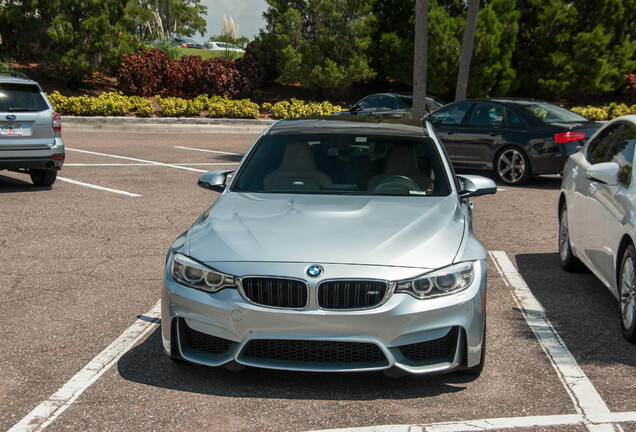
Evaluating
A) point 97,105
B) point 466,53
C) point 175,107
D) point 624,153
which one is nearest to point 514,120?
point 624,153

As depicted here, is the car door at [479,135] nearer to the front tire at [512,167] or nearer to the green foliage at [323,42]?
the front tire at [512,167]

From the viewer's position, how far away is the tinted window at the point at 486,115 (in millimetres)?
13750

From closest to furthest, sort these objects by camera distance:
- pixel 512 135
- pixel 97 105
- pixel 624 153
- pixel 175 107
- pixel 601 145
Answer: pixel 624 153
pixel 601 145
pixel 512 135
pixel 97 105
pixel 175 107

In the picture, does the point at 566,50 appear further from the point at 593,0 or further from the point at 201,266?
the point at 201,266

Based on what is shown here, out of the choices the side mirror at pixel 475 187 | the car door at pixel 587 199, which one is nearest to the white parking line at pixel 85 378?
the side mirror at pixel 475 187

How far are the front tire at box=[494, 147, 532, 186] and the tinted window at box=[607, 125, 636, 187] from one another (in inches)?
270

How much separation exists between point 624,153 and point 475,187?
4.15 ft

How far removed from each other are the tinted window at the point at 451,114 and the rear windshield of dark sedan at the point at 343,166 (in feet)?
28.6

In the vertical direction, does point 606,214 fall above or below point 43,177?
above

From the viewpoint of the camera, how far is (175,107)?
83.9ft

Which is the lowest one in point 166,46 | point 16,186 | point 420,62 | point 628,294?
point 16,186

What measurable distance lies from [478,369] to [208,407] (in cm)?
158

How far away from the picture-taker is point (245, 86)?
29047mm

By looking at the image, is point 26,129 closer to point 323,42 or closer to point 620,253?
point 620,253
